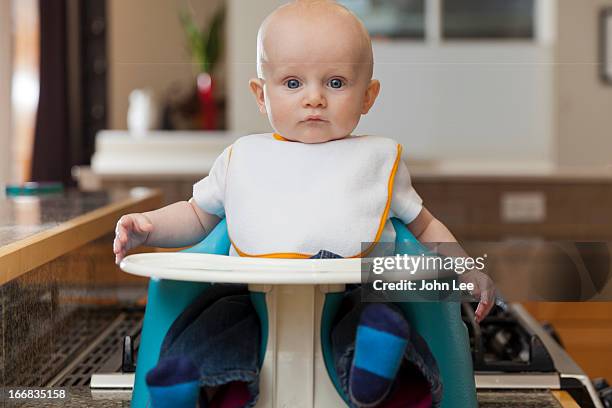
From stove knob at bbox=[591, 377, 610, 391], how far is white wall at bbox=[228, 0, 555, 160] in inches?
8.6

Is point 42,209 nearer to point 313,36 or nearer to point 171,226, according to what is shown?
point 171,226

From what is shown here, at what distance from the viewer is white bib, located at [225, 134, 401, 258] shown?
20.4 inches

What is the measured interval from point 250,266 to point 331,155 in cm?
12

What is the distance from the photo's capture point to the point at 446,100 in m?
0.78

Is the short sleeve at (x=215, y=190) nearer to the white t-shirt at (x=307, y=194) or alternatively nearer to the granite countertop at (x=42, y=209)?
the white t-shirt at (x=307, y=194)

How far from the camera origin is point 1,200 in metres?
1.02

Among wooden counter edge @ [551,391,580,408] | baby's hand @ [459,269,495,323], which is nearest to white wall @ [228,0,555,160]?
baby's hand @ [459,269,495,323]

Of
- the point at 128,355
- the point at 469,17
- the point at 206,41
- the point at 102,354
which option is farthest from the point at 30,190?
the point at 206,41

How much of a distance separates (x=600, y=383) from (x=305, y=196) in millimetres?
413

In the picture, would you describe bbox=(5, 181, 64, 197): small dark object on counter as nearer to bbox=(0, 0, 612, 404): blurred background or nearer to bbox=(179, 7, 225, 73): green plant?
bbox=(0, 0, 612, 404): blurred background

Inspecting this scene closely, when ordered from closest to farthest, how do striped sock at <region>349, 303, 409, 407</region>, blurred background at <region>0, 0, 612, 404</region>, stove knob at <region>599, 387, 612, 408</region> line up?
striped sock at <region>349, 303, 409, 407</region>, blurred background at <region>0, 0, 612, 404</region>, stove knob at <region>599, 387, 612, 408</region>

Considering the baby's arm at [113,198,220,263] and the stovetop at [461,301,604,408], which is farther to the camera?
the stovetop at [461,301,604,408]

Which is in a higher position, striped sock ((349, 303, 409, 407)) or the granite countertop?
the granite countertop

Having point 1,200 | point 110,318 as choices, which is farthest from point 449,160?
point 1,200
